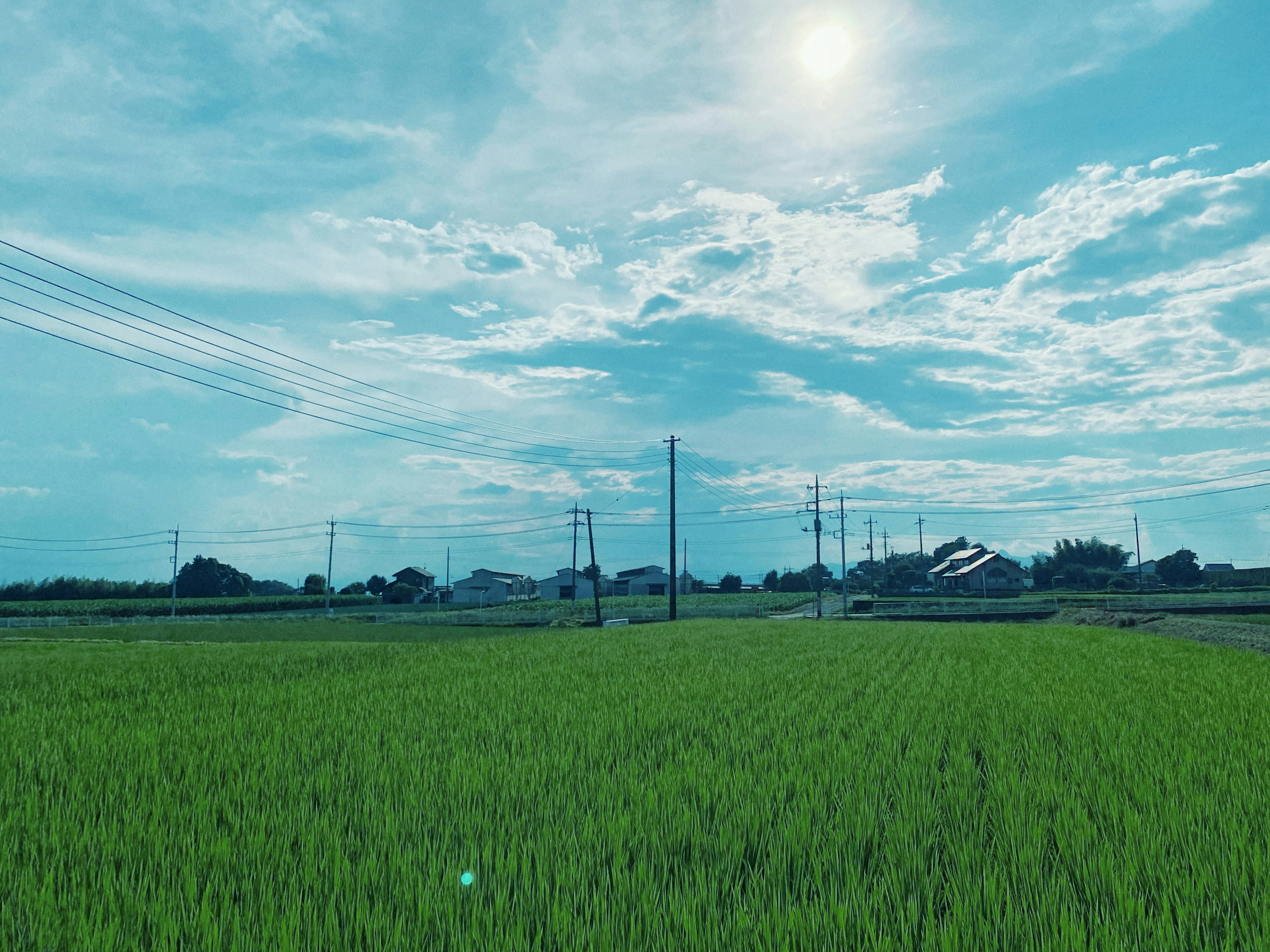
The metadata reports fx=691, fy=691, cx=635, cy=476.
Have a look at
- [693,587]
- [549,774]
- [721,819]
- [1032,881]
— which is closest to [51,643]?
[549,774]

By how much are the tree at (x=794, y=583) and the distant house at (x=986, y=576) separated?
57.4 ft

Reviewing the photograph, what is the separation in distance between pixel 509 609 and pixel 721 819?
2219 inches

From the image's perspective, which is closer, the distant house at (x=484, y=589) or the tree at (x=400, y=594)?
the tree at (x=400, y=594)

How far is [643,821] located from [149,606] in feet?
224

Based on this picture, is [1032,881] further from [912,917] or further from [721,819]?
[721,819]

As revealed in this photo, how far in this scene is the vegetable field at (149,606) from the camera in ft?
181

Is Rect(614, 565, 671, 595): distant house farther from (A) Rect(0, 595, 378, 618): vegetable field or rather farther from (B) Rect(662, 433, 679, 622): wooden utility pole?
(B) Rect(662, 433, 679, 622): wooden utility pole

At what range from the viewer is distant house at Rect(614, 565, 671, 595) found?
10431 cm

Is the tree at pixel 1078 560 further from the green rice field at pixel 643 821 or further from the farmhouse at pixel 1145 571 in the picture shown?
the green rice field at pixel 643 821

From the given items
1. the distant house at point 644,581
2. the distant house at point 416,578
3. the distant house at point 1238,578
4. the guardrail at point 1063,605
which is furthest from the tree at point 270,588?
the distant house at point 1238,578

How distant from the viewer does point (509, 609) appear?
58656mm

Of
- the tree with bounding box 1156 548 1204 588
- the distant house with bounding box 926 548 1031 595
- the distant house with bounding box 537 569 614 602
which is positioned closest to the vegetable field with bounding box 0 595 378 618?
the distant house with bounding box 537 569 614 602

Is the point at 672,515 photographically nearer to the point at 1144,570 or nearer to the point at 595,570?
the point at 595,570

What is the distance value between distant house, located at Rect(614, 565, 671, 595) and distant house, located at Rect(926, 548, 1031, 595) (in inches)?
1515
